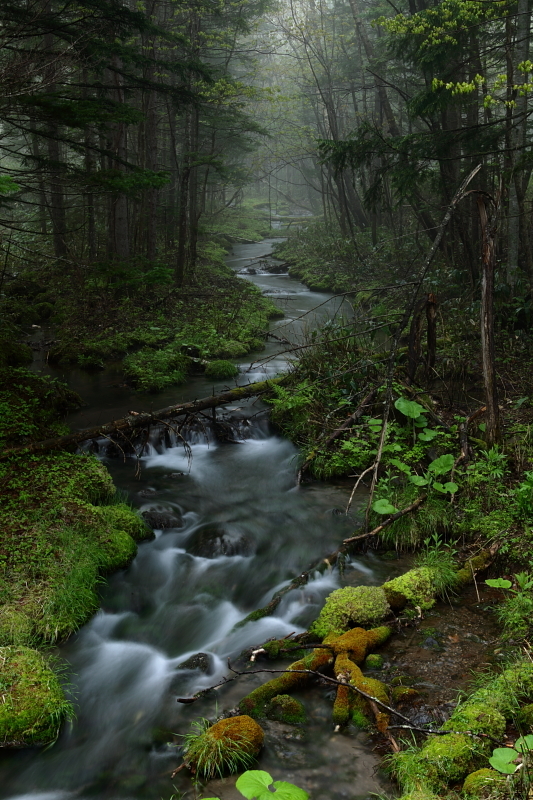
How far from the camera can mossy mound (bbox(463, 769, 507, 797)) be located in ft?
8.46

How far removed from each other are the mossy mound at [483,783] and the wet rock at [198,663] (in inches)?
98.9

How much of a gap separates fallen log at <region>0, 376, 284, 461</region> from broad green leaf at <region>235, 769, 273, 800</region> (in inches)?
201

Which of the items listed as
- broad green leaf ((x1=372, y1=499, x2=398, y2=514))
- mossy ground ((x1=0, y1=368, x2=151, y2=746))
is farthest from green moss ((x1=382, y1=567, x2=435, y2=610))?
mossy ground ((x1=0, y1=368, x2=151, y2=746))

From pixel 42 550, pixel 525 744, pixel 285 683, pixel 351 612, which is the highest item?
pixel 525 744

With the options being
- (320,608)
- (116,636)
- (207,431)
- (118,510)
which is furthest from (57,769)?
(207,431)

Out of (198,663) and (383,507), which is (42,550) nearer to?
(198,663)

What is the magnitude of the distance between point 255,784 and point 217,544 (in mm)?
4081

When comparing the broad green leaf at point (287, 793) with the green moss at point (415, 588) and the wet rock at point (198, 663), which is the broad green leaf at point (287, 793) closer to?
the wet rock at point (198, 663)

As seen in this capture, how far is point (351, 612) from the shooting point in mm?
4594

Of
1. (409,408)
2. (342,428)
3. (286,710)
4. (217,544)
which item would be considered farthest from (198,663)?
(342,428)

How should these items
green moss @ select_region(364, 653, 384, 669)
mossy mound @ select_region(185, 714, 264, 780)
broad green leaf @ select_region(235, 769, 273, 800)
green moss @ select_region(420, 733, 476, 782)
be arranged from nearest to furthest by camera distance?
broad green leaf @ select_region(235, 769, 273, 800), green moss @ select_region(420, 733, 476, 782), mossy mound @ select_region(185, 714, 264, 780), green moss @ select_region(364, 653, 384, 669)

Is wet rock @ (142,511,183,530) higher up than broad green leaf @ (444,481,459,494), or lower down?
lower down

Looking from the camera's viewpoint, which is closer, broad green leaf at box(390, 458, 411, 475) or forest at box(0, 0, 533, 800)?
forest at box(0, 0, 533, 800)

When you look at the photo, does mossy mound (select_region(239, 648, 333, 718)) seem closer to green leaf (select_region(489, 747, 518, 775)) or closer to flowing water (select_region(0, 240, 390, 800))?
flowing water (select_region(0, 240, 390, 800))
